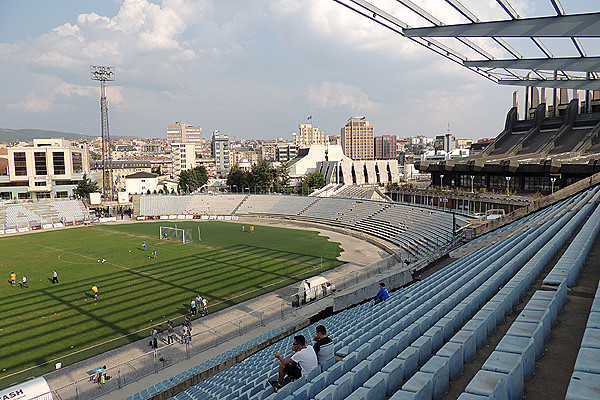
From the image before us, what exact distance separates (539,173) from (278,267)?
37066 mm

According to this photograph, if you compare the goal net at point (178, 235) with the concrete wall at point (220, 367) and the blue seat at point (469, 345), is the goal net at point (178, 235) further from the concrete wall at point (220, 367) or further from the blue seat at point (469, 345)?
the blue seat at point (469, 345)

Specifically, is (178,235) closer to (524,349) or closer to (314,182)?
(314,182)

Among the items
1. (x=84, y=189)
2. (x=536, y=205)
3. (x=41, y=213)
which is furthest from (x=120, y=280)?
(x=84, y=189)

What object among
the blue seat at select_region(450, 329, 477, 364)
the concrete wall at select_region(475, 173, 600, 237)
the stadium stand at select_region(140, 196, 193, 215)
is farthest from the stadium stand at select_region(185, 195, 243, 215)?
the blue seat at select_region(450, 329, 477, 364)

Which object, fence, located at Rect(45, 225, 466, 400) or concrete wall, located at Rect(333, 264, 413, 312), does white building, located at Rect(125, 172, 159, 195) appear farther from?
concrete wall, located at Rect(333, 264, 413, 312)

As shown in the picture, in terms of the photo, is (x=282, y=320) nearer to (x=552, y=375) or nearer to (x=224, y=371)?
(x=224, y=371)

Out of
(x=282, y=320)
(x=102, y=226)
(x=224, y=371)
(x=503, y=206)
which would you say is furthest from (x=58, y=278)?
(x=503, y=206)

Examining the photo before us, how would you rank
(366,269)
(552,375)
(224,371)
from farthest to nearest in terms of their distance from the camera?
A: (366,269) < (224,371) < (552,375)

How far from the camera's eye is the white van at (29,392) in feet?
42.6

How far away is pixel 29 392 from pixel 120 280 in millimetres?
16790

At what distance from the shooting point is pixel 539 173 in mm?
48125

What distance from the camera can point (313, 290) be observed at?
78.1 feet

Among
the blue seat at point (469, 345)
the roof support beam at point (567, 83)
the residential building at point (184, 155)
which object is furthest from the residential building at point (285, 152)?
the blue seat at point (469, 345)

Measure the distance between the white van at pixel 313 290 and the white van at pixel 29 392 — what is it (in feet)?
43.2
